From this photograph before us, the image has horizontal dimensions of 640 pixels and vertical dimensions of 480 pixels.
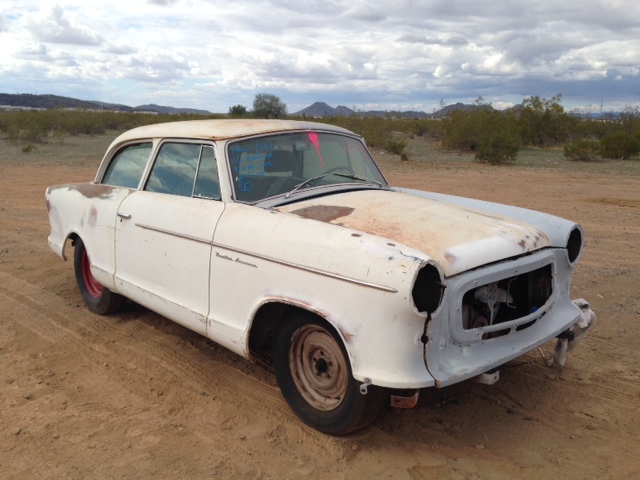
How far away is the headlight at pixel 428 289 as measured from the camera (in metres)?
2.85

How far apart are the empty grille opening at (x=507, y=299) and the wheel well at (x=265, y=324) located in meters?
0.94

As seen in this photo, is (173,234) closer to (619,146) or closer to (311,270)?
(311,270)

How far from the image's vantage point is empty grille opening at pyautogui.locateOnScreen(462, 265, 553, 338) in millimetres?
3266

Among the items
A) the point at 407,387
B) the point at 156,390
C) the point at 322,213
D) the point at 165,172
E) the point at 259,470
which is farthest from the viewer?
the point at 165,172

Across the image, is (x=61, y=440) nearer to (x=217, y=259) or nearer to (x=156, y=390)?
(x=156, y=390)

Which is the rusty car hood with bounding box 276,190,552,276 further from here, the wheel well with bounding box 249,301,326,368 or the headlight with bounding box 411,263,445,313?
the wheel well with bounding box 249,301,326,368

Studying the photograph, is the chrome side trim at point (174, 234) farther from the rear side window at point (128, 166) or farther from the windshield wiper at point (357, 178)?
the windshield wiper at point (357, 178)

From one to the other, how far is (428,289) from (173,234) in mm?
1897

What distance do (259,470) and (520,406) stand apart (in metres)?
1.68

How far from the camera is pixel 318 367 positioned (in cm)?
331

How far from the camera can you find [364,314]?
2889 millimetres

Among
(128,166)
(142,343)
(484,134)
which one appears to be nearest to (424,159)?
(484,134)

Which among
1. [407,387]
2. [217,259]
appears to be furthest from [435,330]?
[217,259]

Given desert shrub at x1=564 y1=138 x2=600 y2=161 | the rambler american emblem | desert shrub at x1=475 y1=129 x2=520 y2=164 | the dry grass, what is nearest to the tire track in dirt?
the rambler american emblem
